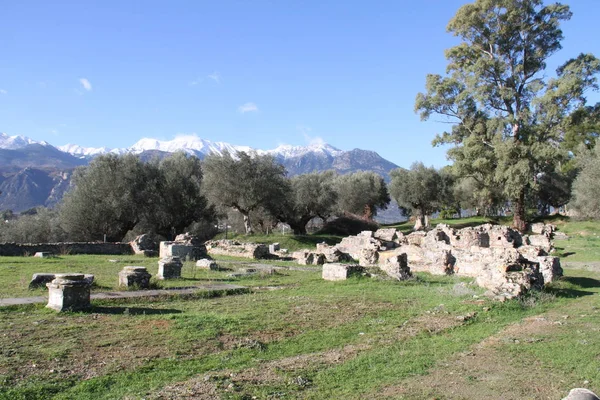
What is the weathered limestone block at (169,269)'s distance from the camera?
15.1 metres

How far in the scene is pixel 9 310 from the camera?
32.0ft

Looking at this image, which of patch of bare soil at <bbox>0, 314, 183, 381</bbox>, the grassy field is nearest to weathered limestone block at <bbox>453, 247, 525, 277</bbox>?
the grassy field

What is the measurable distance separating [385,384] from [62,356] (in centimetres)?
447

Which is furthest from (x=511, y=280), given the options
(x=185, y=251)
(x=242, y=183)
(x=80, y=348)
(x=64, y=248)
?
(x=242, y=183)

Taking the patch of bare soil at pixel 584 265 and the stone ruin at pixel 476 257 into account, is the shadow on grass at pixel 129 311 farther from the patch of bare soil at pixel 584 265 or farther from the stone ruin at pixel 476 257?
the patch of bare soil at pixel 584 265

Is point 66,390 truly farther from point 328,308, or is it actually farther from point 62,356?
point 328,308

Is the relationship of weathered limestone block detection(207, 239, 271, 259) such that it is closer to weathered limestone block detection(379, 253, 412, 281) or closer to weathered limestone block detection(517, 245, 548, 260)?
weathered limestone block detection(379, 253, 412, 281)

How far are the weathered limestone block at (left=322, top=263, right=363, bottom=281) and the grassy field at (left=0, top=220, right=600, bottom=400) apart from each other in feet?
9.89

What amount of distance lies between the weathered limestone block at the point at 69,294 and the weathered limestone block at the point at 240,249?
577 inches

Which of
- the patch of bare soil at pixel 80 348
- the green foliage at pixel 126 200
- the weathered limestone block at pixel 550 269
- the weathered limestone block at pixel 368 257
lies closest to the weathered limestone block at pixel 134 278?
the patch of bare soil at pixel 80 348

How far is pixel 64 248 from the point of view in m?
26.2

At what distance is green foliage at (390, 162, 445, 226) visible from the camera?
189ft

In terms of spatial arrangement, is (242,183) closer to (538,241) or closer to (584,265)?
(538,241)

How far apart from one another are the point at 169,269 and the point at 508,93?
29.8 meters
